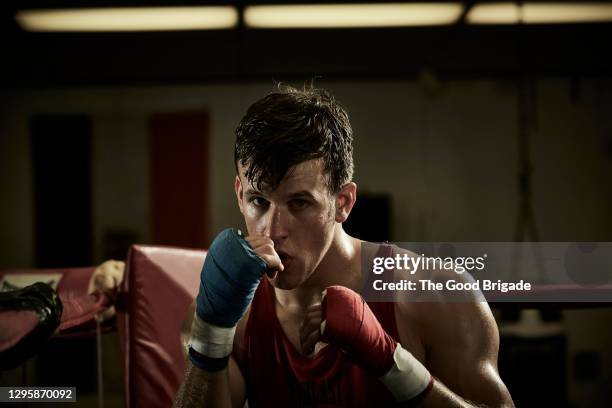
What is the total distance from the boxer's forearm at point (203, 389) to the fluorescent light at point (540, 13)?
231 cm

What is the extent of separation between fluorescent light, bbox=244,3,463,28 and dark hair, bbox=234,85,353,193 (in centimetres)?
158

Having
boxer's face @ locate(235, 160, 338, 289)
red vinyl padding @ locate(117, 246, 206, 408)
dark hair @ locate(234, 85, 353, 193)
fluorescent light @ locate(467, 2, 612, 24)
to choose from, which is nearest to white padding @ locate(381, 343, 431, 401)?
boxer's face @ locate(235, 160, 338, 289)

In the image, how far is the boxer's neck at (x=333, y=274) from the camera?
3.84 feet

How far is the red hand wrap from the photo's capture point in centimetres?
91

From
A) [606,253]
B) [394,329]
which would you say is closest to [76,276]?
[394,329]

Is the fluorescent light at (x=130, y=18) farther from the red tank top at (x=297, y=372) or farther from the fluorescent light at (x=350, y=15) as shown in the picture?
the red tank top at (x=297, y=372)

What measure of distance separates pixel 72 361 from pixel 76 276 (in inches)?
71.7

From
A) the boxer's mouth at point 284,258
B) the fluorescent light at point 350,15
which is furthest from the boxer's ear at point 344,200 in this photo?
the fluorescent light at point 350,15

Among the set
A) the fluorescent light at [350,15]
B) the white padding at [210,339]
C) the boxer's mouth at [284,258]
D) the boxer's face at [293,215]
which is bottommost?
the white padding at [210,339]

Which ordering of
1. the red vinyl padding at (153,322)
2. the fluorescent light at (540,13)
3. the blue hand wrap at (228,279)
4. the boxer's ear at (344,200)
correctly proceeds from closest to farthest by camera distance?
the blue hand wrap at (228,279)
the boxer's ear at (344,200)
the red vinyl padding at (153,322)
the fluorescent light at (540,13)

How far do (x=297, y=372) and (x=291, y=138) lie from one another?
1.53 feet

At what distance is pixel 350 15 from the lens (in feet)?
8.85

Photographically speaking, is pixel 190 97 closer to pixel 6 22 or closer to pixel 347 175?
pixel 6 22

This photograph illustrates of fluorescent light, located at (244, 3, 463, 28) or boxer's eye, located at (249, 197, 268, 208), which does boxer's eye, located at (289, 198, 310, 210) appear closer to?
boxer's eye, located at (249, 197, 268, 208)
